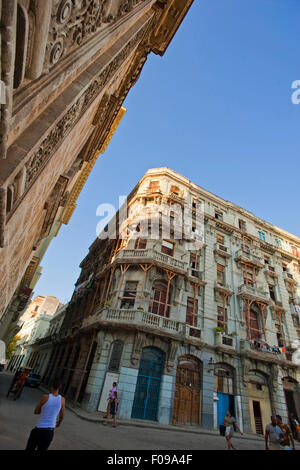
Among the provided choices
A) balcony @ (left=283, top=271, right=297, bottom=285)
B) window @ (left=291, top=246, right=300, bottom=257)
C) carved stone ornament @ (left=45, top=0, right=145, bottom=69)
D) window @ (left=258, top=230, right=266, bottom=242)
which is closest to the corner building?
balcony @ (left=283, top=271, right=297, bottom=285)

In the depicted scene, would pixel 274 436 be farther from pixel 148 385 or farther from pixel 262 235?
Result: pixel 262 235

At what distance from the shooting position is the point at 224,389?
16.6 metres

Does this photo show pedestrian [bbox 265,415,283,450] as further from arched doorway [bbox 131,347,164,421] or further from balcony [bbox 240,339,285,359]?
balcony [bbox 240,339,285,359]

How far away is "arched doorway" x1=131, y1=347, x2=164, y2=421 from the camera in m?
13.8

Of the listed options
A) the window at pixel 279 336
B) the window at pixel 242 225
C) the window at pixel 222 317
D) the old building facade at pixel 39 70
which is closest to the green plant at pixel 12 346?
the window at pixel 222 317

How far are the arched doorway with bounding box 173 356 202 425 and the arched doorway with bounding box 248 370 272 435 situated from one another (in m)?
4.37

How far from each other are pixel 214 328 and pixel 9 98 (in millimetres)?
19294

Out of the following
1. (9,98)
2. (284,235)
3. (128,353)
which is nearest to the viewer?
(9,98)

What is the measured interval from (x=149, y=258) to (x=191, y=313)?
559 centimetres

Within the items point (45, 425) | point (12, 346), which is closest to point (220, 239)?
point (45, 425)

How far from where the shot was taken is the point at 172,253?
20188mm
